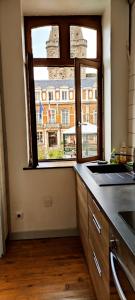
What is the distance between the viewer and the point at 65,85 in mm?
2975

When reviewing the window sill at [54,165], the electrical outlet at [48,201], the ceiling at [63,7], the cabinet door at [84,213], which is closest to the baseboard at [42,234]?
the electrical outlet at [48,201]

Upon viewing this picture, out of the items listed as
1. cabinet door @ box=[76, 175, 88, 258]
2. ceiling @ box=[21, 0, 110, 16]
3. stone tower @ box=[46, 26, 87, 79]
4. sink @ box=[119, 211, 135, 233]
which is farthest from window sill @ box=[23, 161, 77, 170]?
ceiling @ box=[21, 0, 110, 16]

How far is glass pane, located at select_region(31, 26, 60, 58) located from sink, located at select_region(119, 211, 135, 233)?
7.36 feet

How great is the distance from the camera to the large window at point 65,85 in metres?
2.85

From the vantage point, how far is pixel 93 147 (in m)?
2.99

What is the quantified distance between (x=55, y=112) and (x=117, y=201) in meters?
1.79

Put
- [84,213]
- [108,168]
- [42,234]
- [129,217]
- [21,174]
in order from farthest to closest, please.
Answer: [42,234], [21,174], [108,168], [84,213], [129,217]

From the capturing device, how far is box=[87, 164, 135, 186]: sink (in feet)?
6.35

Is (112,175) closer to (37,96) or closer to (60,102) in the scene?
(60,102)

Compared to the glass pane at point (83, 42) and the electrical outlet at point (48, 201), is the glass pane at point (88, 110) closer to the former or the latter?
the glass pane at point (83, 42)

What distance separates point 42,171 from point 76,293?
1.27 metres

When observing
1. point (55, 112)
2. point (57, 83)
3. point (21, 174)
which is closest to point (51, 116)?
point (55, 112)

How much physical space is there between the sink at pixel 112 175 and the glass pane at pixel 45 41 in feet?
4.68

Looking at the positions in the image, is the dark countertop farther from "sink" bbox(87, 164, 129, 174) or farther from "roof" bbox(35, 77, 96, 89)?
"roof" bbox(35, 77, 96, 89)
